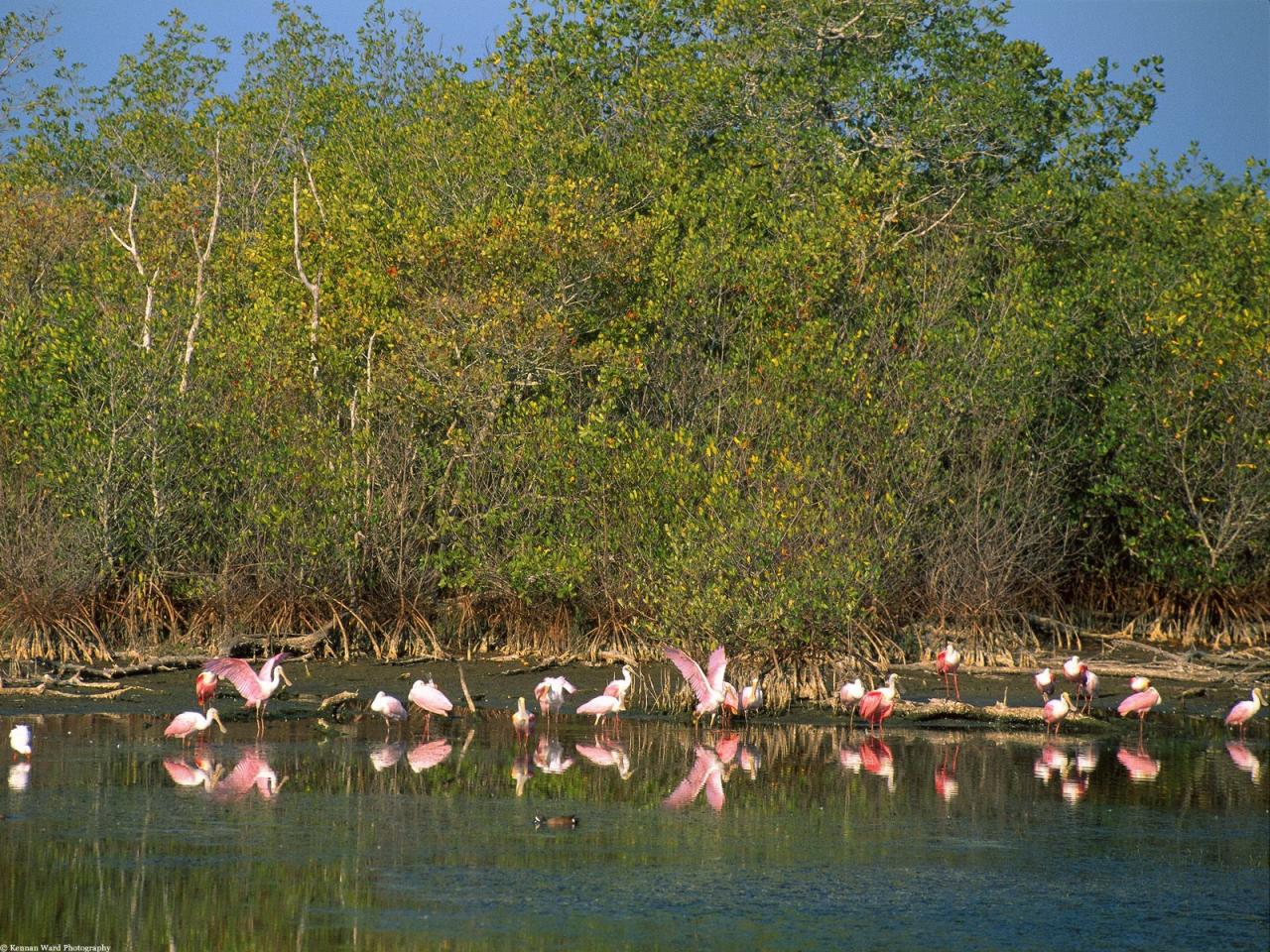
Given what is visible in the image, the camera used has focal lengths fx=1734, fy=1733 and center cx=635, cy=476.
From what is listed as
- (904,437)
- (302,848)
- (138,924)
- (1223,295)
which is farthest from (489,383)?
(138,924)

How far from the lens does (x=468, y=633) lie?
22.6 meters

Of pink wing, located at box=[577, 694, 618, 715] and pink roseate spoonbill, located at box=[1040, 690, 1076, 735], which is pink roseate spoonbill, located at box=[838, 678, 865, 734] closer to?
pink roseate spoonbill, located at box=[1040, 690, 1076, 735]

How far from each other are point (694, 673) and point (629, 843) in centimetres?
564

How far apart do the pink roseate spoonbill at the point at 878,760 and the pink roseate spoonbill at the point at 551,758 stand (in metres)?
2.65

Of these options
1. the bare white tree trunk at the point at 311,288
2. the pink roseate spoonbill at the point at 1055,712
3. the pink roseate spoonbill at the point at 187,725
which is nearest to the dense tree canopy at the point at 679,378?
the bare white tree trunk at the point at 311,288

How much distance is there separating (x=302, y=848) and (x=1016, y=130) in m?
19.3

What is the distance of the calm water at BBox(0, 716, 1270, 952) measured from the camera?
31.4ft

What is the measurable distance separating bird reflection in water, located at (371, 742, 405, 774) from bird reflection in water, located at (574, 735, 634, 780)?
166 centimetres

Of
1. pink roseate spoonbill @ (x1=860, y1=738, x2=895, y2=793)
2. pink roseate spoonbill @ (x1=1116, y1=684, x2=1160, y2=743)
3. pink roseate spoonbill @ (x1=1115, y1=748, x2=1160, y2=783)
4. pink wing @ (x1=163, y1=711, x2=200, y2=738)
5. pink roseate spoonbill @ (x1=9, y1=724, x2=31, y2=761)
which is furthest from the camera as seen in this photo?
pink roseate spoonbill @ (x1=1116, y1=684, x2=1160, y2=743)

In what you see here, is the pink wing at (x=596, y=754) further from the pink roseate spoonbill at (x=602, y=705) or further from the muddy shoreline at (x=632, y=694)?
the muddy shoreline at (x=632, y=694)

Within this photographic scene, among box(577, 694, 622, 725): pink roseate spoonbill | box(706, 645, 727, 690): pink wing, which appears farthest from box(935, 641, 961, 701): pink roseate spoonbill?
box(577, 694, 622, 725): pink roseate spoonbill

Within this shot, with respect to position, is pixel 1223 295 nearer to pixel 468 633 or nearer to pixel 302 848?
pixel 468 633

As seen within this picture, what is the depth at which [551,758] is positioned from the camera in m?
Answer: 15.7

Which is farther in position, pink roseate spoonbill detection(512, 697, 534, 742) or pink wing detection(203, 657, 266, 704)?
pink roseate spoonbill detection(512, 697, 534, 742)
